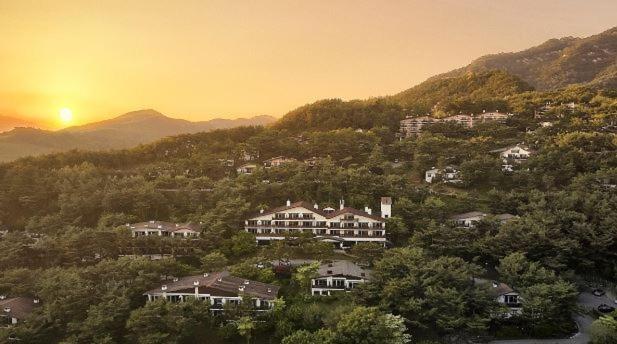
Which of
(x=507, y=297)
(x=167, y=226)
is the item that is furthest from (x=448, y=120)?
(x=167, y=226)

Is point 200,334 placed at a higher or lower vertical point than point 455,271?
lower

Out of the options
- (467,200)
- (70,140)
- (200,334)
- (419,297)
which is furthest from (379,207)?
(70,140)

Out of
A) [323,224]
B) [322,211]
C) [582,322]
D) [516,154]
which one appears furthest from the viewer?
[516,154]

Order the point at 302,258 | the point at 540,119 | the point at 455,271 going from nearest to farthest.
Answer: the point at 455,271 < the point at 302,258 < the point at 540,119

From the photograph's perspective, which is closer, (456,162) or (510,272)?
(510,272)

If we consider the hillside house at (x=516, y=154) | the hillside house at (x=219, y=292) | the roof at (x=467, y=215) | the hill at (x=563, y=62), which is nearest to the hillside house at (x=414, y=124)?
the hillside house at (x=516, y=154)

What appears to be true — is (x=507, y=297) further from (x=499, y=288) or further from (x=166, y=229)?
(x=166, y=229)

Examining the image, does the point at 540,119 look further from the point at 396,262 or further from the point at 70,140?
the point at 70,140

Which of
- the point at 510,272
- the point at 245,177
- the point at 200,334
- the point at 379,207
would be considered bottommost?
the point at 200,334
